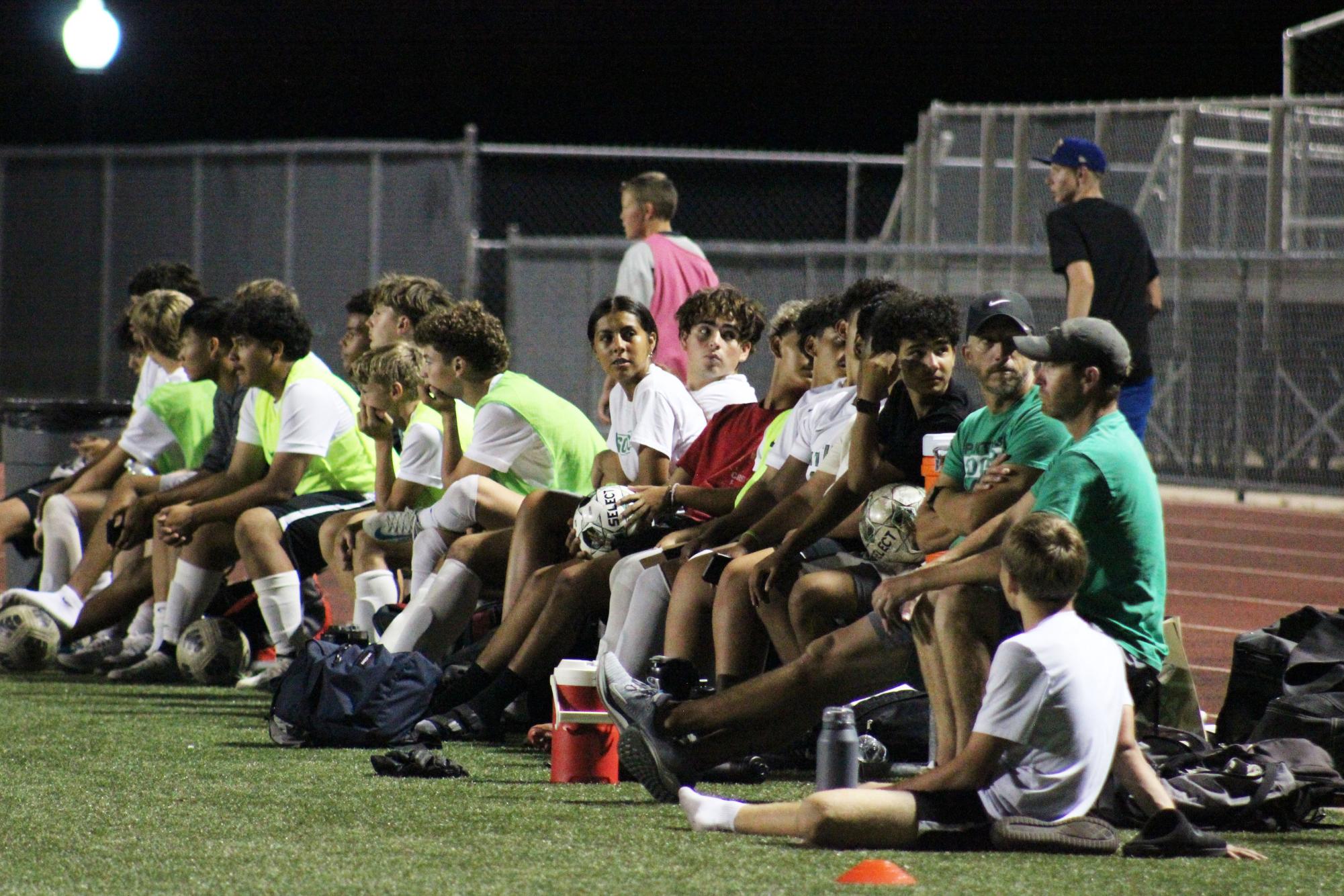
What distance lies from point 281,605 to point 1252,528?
8.07m

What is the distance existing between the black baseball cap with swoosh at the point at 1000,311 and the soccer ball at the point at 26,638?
15.0ft

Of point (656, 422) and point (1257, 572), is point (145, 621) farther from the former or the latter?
point (1257, 572)

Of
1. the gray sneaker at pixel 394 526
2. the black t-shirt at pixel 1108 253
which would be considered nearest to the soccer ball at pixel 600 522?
the gray sneaker at pixel 394 526

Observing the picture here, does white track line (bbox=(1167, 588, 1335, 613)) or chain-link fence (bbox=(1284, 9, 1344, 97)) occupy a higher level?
chain-link fence (bbox=(1284, 9, 1344, 97))

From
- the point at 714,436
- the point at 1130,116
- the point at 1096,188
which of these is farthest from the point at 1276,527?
the point at 714,436

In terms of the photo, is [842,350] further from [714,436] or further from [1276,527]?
[1276,527]

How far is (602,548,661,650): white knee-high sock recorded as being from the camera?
5.97 metres

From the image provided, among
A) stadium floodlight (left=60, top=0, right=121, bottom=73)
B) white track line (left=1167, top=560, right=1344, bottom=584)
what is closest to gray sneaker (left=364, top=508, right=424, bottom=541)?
white track line (left=1167, top=560, right=1344, bottom=584)

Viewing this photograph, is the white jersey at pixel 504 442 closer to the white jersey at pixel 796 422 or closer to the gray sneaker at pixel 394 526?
the gray sneaker at pixel 394 526

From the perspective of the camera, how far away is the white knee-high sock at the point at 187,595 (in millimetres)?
7578

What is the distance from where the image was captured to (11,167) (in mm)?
18453

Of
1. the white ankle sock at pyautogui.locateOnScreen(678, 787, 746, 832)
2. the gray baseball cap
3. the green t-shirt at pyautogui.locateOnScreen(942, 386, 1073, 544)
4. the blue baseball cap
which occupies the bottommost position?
the white ankle sock at pyautogui.locateOnScreen(678, 787, 746, 832)

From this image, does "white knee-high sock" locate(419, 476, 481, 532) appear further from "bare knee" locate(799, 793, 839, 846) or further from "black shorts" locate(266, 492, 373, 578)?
"bare knee" locate(799, 793, 839, 846)

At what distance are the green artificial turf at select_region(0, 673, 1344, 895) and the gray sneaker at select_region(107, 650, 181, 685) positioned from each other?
5.60 feet
